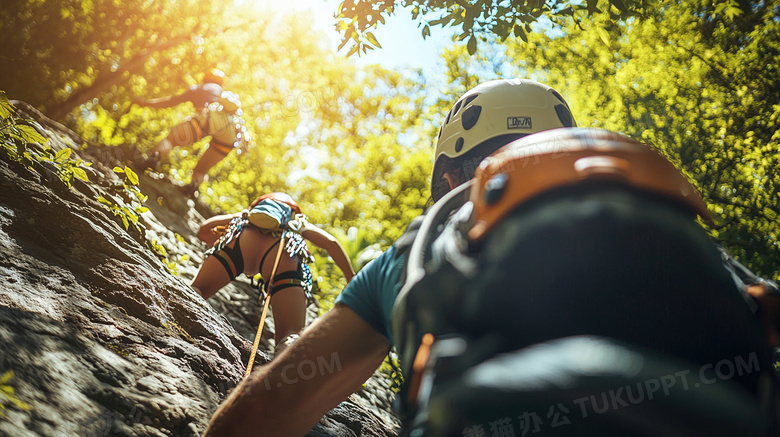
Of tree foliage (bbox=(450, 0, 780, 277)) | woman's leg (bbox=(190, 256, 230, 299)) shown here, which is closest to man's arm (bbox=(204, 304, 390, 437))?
woman's leg (bbox=(190, 256, 230, 299))

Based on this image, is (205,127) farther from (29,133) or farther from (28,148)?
(29,133)

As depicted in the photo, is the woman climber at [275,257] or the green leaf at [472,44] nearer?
the woman climber at [275,257]

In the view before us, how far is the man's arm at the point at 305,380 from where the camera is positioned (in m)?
1.31

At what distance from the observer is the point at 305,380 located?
1.37 meters

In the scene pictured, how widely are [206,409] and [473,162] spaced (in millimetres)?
1843

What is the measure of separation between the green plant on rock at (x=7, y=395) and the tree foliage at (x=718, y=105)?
10.7 meters

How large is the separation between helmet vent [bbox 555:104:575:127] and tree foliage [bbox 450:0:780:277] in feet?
25.9

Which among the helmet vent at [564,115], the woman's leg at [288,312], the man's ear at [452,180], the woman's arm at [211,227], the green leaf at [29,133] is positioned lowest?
the woman's leg at [288,312]

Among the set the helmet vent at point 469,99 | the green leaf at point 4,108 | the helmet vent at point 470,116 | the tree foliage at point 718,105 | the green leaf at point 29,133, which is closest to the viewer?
the green leaf at point 4,108

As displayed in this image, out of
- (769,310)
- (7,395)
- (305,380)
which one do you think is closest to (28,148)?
(7,395)

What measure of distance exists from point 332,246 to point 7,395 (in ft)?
9.19

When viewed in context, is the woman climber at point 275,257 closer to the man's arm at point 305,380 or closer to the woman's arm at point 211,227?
the woman's arm at point 211,227

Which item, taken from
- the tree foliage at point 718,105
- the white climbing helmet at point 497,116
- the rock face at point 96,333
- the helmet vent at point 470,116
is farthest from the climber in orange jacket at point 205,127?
the tree foliage at point 718,105

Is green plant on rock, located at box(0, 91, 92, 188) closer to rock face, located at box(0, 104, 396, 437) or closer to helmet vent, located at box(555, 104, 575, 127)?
rock face, located at box(0, 104, 396, 437)
